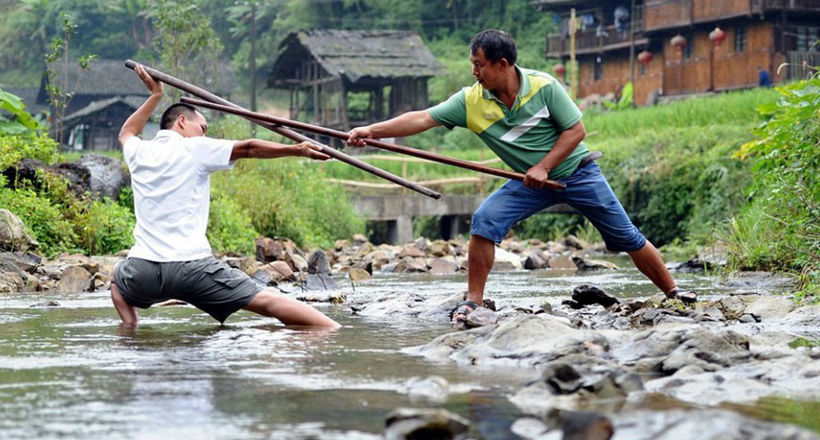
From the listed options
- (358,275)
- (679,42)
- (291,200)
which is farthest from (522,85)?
(679,42)

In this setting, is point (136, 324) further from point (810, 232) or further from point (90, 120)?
point (90, 120)

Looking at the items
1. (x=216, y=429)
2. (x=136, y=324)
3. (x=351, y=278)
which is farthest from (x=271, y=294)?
(x=351, y=278)

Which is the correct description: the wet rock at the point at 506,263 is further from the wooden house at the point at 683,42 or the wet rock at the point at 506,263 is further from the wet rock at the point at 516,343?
the wooden house at the point at 683,42

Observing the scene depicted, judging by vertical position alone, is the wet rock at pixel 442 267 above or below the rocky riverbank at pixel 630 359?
below

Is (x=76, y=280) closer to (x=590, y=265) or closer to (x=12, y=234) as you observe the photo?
(x=12, y=234)

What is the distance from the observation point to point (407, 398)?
4.08m

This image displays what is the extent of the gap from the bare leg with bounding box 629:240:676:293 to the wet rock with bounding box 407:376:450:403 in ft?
10.9

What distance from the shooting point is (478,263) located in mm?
7074

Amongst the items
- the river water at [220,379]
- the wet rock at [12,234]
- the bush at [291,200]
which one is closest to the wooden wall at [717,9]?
the bush at [291,200]

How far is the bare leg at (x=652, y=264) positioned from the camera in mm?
7395

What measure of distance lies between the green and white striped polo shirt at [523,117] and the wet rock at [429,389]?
9.73 ft

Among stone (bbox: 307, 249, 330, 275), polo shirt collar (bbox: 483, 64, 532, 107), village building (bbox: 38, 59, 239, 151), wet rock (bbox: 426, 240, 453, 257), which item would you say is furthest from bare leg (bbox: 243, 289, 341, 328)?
village building (bbox: 38, 59, 239, 151)

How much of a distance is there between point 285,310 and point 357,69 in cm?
3279

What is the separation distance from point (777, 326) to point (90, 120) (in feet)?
135
